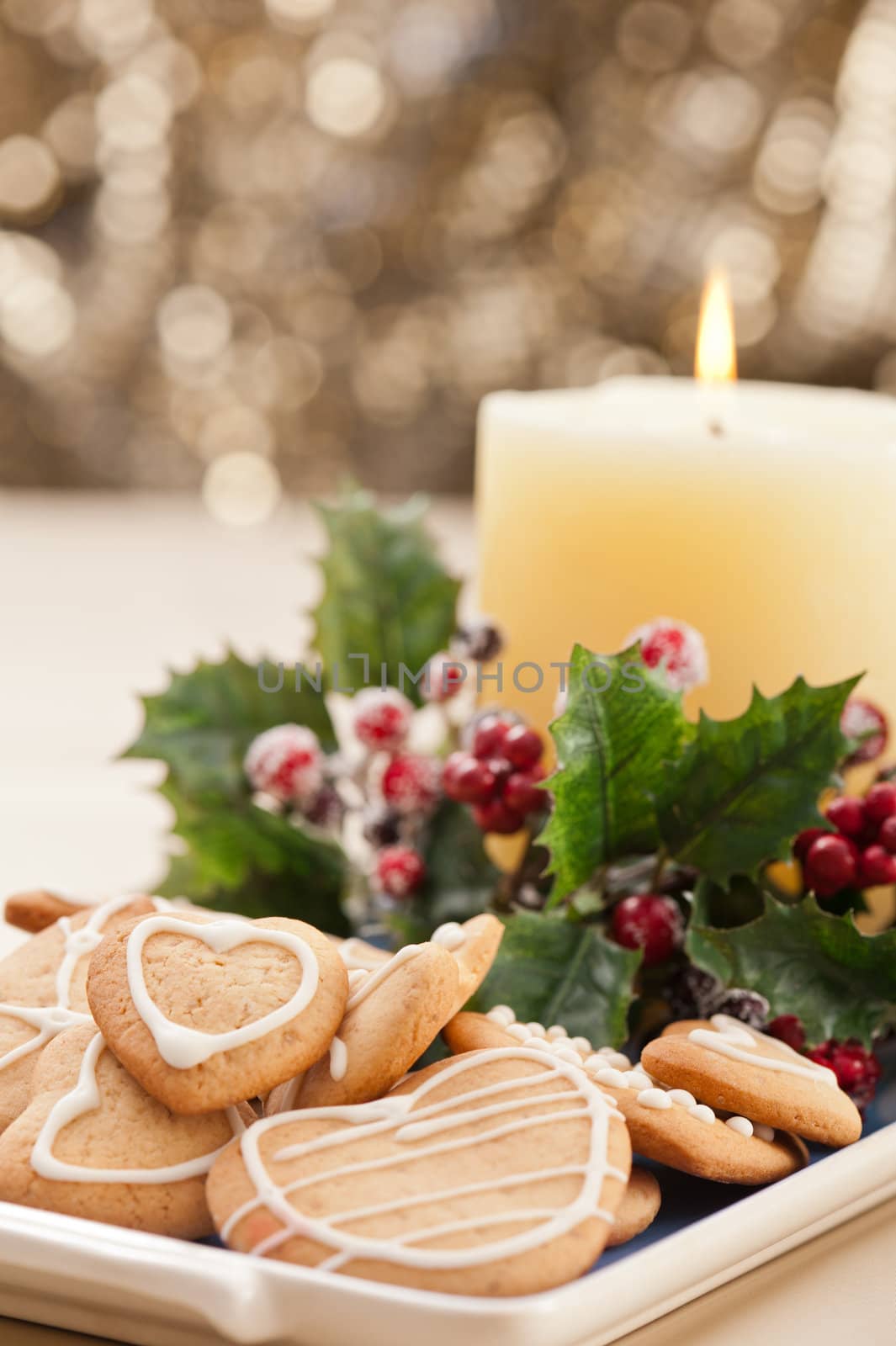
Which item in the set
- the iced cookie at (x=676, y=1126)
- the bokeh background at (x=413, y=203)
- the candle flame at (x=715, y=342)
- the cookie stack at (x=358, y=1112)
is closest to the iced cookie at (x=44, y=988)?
the cookie stack at (x=358, y=1112)

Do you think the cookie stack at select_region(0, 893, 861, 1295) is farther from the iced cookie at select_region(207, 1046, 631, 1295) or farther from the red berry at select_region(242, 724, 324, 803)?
the red berry at select_region(242, 724, 324, 803)

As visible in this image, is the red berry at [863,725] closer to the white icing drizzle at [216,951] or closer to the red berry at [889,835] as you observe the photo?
the red berry at [889,835]

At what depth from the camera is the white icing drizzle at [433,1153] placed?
35 centimetres

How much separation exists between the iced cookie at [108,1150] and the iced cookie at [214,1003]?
1 cm

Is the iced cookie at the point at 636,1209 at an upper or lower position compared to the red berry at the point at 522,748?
lower

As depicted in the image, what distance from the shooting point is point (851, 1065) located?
0.51 metres

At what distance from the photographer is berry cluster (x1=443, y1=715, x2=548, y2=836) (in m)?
0.59

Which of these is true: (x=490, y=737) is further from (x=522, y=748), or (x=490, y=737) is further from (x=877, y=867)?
(x=877, y=867)

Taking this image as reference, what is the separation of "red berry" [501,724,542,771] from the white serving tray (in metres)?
0.23

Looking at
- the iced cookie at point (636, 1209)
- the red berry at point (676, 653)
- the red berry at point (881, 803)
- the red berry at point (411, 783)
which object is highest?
the red berry at point (676, 653)

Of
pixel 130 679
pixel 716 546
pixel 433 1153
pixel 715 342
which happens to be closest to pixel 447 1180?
pixel 433 1153

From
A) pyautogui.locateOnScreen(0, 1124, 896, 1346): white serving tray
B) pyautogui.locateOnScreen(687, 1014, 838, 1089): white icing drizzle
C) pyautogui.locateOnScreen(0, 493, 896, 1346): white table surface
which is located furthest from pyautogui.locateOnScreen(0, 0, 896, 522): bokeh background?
pyautogui.locateOnScreen(0, 1124, 896, 1346): white serving tray

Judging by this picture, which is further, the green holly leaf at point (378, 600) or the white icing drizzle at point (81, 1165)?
the green holly leaf at point (378, 600)

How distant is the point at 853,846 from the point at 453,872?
18 centimetres
